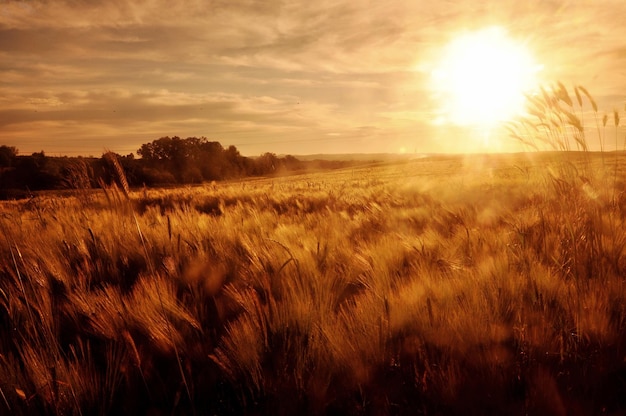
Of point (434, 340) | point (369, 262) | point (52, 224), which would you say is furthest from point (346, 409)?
point (52, 224)

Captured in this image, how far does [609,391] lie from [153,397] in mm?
1580

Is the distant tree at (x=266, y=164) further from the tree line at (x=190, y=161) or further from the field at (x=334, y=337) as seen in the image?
the field at (x=334, y=337)

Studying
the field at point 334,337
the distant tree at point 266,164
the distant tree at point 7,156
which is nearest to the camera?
the field at point 334,337

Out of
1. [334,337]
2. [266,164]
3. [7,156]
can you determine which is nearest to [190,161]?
[266,164]

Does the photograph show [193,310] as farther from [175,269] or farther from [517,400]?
[517,400]

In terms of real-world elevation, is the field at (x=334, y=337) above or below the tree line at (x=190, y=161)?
below

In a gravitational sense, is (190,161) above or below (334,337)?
above

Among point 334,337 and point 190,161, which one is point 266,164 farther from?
point 334,337

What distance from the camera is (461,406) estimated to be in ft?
3.82

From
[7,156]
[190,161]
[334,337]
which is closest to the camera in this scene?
[334,337]

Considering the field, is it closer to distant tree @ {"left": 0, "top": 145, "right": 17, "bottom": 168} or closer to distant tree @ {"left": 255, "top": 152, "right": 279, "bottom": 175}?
distant tree @ {"left": 0, "top": 145, "right": 17, "bottom": 168}

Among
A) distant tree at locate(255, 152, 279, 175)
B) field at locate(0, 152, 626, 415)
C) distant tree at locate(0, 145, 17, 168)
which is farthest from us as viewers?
distant tree at locate(255, 152, 279, 175)

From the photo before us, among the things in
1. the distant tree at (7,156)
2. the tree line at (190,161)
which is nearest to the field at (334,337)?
the tree line at (190,161)

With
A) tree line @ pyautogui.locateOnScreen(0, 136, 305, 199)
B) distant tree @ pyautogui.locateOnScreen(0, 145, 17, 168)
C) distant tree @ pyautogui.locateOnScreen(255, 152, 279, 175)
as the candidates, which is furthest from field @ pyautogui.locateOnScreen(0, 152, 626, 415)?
distant tree @ pyautogui.locateOnScreen(255, 152, 279, 175)
